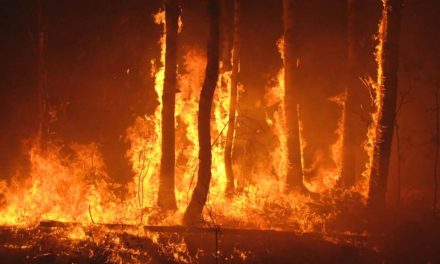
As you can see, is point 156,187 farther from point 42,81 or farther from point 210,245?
point 42,81

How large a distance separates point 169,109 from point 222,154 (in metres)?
3.85

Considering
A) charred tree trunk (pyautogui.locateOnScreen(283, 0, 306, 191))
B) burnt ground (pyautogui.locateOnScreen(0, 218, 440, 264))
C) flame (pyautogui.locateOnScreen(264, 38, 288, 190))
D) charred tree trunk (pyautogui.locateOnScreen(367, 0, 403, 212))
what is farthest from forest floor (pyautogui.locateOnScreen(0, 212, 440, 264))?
flame (pyautogui.locateOnScreen(264, 38, 288, 190))

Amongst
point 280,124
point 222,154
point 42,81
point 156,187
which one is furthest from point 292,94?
point 42,81

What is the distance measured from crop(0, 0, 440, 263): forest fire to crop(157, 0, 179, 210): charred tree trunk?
0.04 m

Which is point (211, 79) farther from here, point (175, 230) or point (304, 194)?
point (304, 194)

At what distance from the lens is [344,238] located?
10594 mm

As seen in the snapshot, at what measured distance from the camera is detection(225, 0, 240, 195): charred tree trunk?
50.1 feet

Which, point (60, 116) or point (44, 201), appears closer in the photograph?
point (44, 201)

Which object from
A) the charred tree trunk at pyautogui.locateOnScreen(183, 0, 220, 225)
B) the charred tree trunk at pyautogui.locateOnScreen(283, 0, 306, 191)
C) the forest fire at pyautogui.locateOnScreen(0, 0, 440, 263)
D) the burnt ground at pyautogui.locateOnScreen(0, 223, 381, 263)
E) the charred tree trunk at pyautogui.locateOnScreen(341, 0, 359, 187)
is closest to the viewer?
the burnt ground at pyautogui.locateOnScreen(0, 223, 381, 263)

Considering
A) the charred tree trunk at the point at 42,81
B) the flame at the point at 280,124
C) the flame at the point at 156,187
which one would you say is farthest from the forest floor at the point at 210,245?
the charred tree trunk at the point at 42,81

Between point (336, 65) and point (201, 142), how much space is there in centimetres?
959

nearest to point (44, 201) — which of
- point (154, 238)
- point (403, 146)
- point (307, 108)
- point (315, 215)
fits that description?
point (154, 238)

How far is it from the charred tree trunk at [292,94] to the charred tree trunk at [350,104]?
1.80 metres

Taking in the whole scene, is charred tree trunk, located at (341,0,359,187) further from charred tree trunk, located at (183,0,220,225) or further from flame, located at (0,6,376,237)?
charred tree trunk, located at (183,0,220,225)
